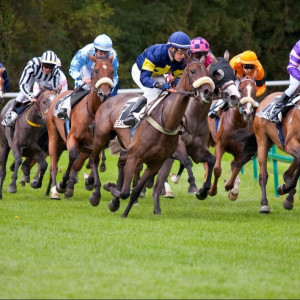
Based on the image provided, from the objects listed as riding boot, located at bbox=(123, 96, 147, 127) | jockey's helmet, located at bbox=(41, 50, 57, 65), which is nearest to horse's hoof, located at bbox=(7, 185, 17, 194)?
jockey's helmet, located at bbox=(41, 50, 57, 65)

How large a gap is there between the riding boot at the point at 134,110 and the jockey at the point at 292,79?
180 cm

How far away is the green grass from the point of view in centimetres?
651

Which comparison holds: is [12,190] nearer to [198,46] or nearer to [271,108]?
[271,108]

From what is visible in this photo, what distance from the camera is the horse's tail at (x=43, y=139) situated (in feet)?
45.9

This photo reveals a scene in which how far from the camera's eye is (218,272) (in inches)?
280

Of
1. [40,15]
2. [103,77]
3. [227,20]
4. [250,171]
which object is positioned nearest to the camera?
[103,77]

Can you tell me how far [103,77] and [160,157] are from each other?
5.26ft

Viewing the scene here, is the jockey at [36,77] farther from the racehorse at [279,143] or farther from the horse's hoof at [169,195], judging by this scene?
the racehorse at [279,143]

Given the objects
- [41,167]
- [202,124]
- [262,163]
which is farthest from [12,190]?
[262,163]

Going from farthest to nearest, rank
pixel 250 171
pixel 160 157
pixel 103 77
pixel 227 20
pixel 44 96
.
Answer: pixel 227 20 < pixel 250 171 < pixel 44 96 < pixel 103 77 < pixel 160 157

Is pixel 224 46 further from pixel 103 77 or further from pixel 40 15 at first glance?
pixel 103 77

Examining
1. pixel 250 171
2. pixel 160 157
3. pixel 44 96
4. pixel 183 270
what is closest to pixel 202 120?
pixel 160 157

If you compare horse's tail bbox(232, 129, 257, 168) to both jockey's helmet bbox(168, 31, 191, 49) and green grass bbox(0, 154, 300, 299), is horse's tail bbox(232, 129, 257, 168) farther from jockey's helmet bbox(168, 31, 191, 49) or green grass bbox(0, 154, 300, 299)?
jockey's helmet bbox(168, 31, 191, 49)

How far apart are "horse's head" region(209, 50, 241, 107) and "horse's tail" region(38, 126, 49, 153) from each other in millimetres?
4015
